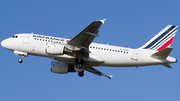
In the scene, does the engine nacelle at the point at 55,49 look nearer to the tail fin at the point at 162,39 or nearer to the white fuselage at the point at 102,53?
the white fuselage at the point at 102,53

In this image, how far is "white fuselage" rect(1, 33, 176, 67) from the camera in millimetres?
37062

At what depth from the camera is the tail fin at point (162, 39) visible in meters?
40.0

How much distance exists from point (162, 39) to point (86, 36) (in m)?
13.0

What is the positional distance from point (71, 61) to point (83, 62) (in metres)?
1.70

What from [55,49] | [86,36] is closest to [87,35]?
[86,36]

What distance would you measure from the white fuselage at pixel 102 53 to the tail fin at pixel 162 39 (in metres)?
2.06

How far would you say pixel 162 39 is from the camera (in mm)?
40562

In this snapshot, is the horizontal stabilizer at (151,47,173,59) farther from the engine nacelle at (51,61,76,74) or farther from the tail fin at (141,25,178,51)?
the engine nacelle at (51,61,76,74)

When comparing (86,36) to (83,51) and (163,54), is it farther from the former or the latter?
(163,54)

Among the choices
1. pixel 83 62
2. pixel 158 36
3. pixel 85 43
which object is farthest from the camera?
pixel 158 36

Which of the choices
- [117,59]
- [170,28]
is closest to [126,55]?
[117,59]

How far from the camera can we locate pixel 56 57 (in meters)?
36.6

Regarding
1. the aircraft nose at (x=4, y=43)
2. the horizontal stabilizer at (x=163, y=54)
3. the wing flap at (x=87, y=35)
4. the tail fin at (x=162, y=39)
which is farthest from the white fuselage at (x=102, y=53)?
the aircraft nose at (x=4, y=43)

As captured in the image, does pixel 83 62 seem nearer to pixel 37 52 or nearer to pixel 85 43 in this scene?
pixel 85 43
